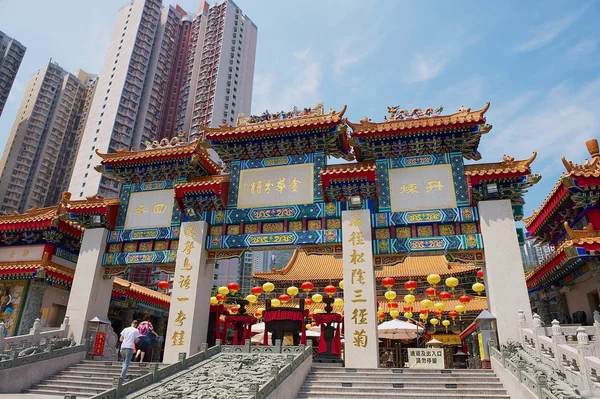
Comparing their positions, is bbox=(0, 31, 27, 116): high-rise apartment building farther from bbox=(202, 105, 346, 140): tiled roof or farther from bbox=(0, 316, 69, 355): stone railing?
bbox=(202, 105, 346, 140): tiled roof

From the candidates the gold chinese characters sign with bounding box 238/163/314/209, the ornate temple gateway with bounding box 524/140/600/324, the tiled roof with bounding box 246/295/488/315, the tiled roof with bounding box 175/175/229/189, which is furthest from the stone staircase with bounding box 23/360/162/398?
the ornate temple gateway with bounding box 524/140/600/324

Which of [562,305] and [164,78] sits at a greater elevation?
[164,78]

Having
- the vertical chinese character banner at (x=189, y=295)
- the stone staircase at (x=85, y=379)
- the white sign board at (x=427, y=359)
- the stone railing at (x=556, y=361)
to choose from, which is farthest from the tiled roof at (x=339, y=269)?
the stone staircase at (x=85, y=379)

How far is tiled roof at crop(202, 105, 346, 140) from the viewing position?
15812mm

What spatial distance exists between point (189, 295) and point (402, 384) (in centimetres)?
813

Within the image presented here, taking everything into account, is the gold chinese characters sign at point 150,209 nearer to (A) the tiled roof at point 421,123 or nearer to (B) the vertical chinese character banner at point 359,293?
(B) the vertical chinese character banner at point 359,293

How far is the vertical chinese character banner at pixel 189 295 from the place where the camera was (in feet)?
46.8

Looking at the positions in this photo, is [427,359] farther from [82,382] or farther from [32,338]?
[32,338]

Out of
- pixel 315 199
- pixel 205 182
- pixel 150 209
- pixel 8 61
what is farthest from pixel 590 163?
pixel 8 61

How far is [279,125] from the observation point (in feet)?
52.9

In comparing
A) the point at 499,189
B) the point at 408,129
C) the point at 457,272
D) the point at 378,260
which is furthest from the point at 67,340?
the point at 457,272

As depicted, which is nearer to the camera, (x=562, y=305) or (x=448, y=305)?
(x=562, y=305)

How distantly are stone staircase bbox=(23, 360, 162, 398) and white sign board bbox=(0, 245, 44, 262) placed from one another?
21.9 ft

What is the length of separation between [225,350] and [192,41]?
73959 millimetres
